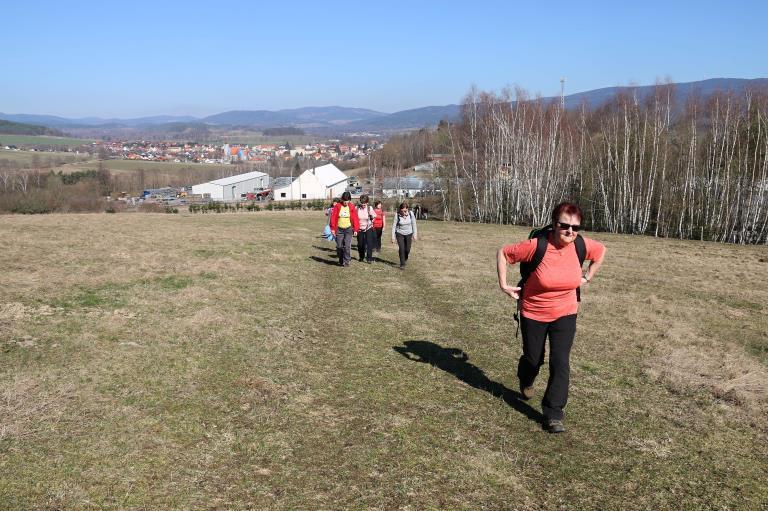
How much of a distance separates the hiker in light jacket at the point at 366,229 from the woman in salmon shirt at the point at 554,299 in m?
9.97

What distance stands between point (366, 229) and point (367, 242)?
442 millimetres

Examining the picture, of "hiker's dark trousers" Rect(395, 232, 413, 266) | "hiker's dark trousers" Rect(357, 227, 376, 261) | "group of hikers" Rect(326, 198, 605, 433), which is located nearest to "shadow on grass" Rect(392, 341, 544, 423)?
"group of hikers" Rect(326, 198, 605, 433)

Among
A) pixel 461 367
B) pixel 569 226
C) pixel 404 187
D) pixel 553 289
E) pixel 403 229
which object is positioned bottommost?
pixel 461 367

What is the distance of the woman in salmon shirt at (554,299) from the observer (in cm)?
580

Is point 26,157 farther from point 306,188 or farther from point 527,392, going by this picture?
point 527,392

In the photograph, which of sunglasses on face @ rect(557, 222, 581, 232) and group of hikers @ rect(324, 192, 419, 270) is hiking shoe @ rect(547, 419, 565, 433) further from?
group of hikers @ rect(324, 192, 419, 270)

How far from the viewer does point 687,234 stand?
124 feet

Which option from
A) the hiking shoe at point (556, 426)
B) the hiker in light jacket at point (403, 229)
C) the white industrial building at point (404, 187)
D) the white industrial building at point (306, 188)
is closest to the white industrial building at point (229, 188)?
the white industrial building at point (306, 188)

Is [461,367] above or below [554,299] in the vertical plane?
below

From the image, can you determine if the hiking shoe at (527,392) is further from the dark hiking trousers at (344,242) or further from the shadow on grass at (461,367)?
the dark hiking trousers at (344,242)

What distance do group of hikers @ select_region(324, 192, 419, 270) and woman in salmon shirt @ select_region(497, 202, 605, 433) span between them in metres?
8.88

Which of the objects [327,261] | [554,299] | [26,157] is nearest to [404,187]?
[327,261]

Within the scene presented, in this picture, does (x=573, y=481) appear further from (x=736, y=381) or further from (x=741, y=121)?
(x=741, y=121)

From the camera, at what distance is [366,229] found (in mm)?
16312
